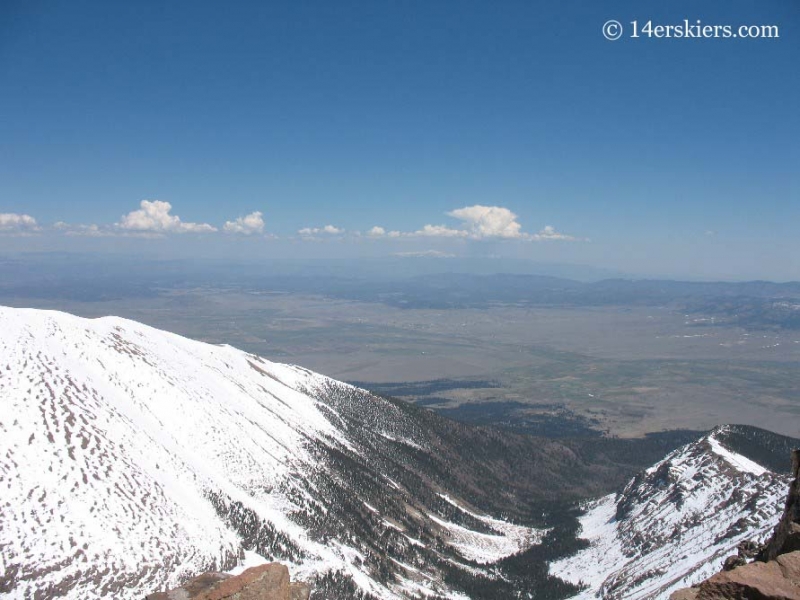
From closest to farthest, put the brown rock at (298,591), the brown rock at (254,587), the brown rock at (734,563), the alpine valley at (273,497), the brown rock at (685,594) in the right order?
the brown rock at (685,594) < the brown rock at (254,587) < the brown rock at (298,591) < the brown rock at (734,563) < the alpine valley at (273,497)

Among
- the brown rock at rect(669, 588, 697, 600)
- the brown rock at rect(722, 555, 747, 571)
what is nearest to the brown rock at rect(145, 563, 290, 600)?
the brown rock at rect(669, 588, 697, 600)

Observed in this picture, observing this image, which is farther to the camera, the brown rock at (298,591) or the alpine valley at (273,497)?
the alpine valley at (273,497)

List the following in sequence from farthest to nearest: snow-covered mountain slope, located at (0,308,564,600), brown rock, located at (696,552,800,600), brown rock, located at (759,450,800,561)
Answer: snow-covered mountain slope, located at (0,308,564,600) → brown rock, located at (759,450,800,561) → brown rock, located at (696,552,800,600)

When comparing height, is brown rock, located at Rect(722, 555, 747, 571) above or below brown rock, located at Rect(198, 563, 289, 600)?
below

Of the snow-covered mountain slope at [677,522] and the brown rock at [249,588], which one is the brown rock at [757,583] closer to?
the brown rock at [249,588]

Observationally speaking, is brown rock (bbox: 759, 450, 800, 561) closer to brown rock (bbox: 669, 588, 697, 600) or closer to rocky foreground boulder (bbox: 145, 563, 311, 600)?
brown rock (bbox: 669, 588, 697, 600)

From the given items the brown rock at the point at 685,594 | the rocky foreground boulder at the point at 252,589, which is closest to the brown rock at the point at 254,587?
the rocky foreground boulder at the point at 252,589
